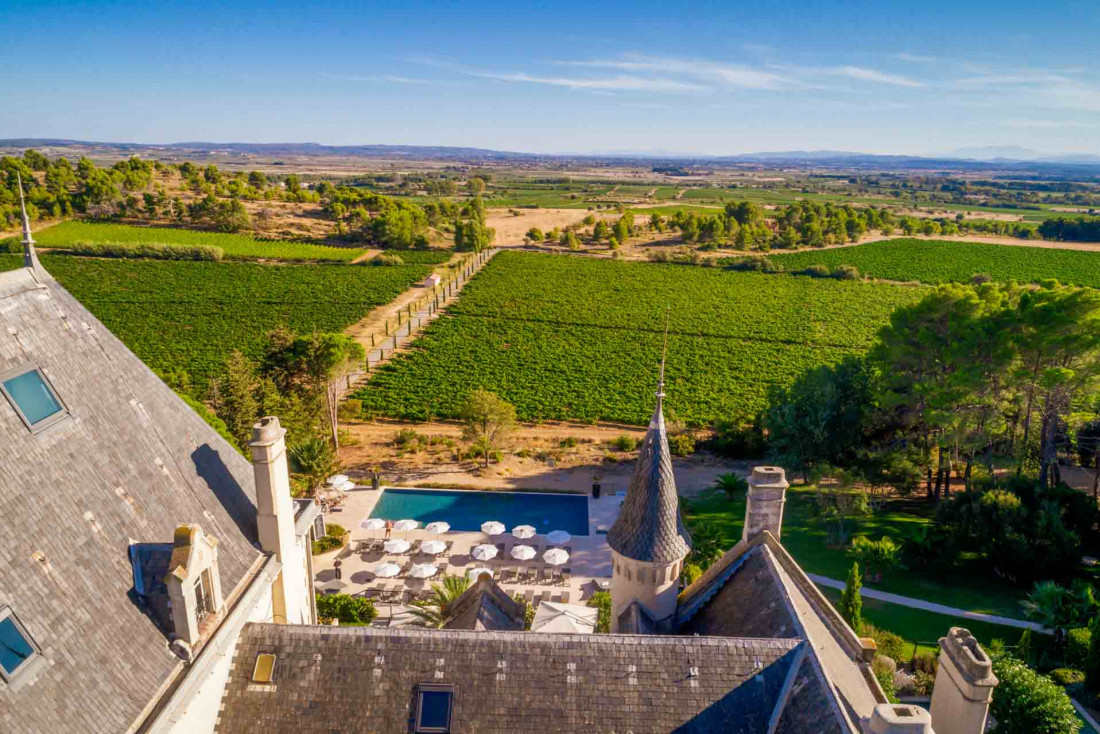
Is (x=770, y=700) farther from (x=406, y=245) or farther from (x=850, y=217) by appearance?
(x=850, y=217)

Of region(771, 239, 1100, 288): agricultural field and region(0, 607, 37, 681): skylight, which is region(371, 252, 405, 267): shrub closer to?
region(771, 239, 1100, 288): agricultural field

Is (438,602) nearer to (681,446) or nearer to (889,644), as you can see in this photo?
(889,644)

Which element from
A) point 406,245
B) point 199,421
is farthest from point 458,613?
point 406,245

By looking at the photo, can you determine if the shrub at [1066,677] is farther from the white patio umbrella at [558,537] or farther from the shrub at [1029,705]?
the white patio umbrella at [558,537]

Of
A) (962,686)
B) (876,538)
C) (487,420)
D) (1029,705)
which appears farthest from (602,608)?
(487,420)

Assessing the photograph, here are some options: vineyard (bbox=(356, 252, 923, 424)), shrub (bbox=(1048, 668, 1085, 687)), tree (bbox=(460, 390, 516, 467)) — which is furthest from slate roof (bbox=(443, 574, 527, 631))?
vineyard (bbox=(356, 252, 923, 424))
